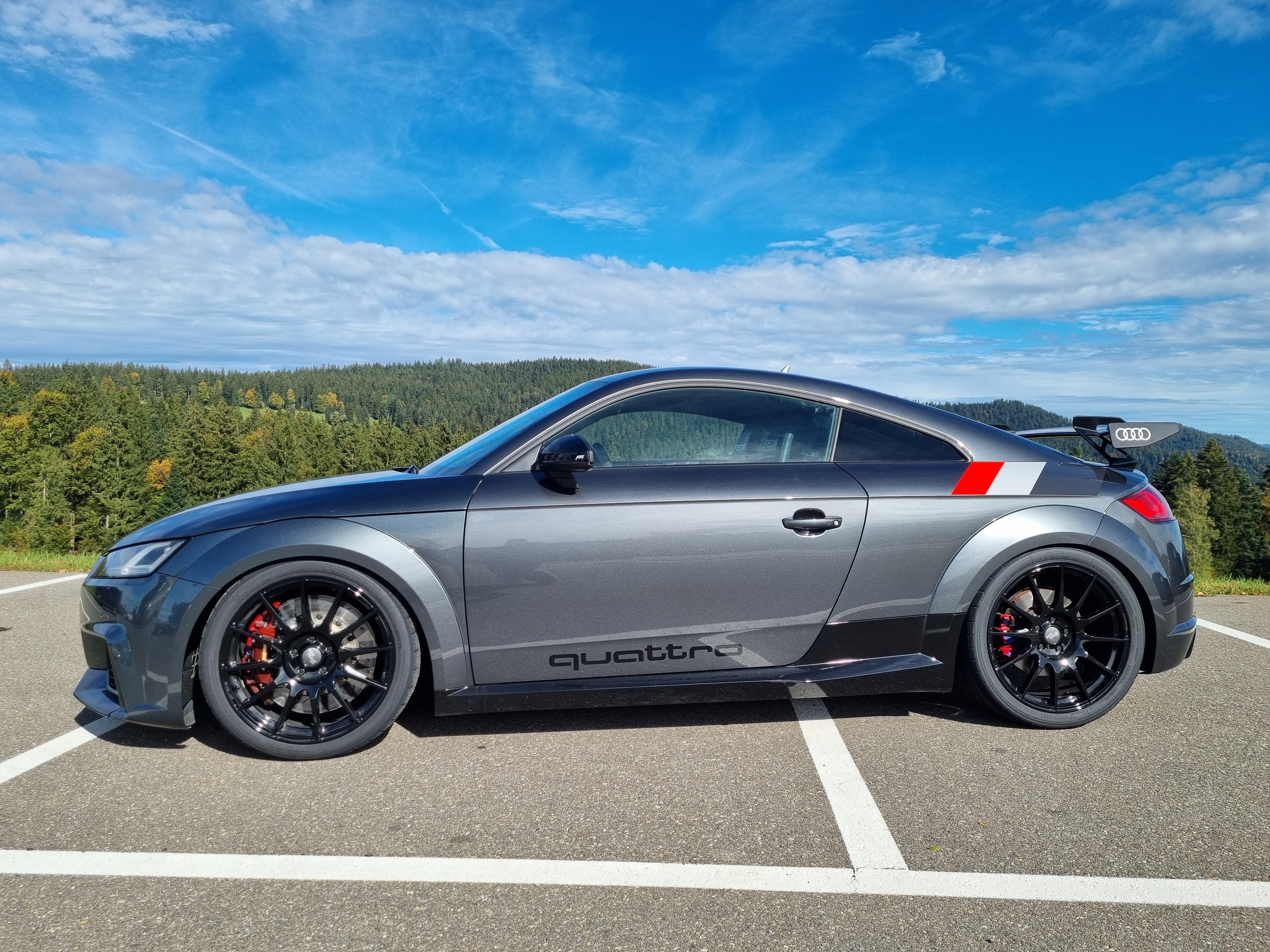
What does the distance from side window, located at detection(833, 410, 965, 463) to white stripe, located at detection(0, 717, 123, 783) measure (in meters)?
3.41

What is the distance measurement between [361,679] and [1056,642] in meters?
2.92

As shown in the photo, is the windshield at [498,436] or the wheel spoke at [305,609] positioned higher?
the windshield at [498,436]

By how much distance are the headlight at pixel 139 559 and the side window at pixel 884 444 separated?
8.99 feet

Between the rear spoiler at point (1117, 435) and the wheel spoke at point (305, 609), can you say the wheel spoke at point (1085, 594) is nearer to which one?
the rear spoiler at point (1117, 435)

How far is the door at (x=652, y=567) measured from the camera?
320 cm

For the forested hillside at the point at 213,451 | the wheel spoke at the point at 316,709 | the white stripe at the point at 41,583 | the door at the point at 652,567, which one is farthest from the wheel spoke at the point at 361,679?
the forested hillside at the point at 213,451

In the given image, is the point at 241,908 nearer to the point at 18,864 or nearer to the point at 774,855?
the point at 18,864

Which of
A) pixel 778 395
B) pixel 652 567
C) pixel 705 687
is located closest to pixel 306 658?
pixel 652 567

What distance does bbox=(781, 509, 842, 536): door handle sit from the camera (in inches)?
130

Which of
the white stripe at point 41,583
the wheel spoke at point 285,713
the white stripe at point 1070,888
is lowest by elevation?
the white stripe at point 41,583

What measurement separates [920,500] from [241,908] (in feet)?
9.11

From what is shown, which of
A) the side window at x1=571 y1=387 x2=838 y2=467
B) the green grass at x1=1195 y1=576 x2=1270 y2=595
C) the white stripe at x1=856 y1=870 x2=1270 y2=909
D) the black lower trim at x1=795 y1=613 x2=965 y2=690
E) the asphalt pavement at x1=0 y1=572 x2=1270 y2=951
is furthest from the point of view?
the green grass at x1=1195 y1=576 x2=1270 y2=595

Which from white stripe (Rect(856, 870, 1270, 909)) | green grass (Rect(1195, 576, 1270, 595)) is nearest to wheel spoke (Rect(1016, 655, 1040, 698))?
white stripe (Rect(856, 870, 1270, 909))

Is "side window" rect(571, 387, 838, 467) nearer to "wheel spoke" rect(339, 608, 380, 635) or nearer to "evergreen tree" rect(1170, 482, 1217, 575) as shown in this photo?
"wheel spoke" rect(339, 608, 380, 635)
